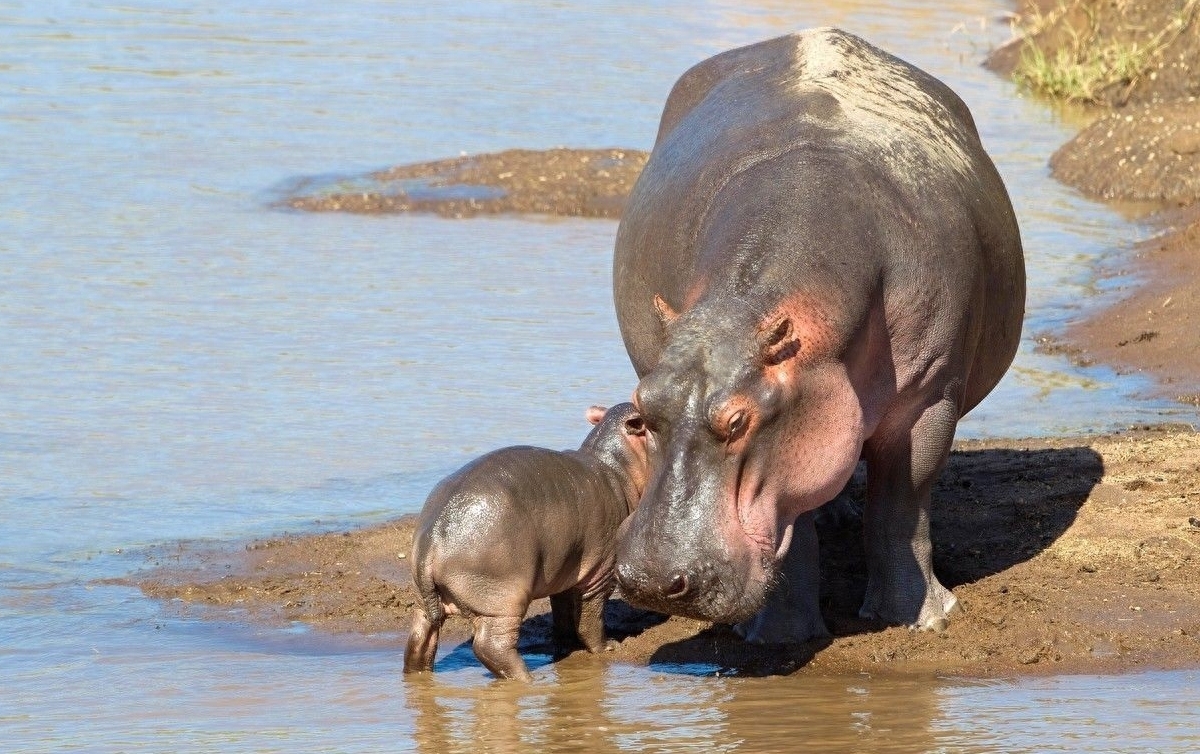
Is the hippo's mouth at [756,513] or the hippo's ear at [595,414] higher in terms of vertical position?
the hippo's mouth at [756,513]

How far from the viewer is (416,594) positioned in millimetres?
5703

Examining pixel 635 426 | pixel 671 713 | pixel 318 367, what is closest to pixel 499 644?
pixel 671 713

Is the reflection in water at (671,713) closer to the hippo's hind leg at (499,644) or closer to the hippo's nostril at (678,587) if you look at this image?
the hippo's hind leg at (499,644)

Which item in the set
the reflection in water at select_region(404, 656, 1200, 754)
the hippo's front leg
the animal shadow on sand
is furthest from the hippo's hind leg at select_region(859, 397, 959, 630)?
the reflection in water at select_region(404, 656, 1200, 754)

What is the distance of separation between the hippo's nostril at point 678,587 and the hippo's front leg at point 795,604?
111cm

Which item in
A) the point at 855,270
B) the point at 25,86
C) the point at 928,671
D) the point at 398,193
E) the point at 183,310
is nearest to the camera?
the point at 855,270

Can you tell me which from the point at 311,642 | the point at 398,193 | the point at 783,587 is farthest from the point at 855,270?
the point at 398,193

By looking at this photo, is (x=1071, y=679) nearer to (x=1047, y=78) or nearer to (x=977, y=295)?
(x=977, y=295)

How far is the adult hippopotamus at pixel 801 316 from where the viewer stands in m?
4.77

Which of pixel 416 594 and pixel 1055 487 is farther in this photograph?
pixel 1055 487

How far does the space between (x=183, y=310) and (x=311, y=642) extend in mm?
5022

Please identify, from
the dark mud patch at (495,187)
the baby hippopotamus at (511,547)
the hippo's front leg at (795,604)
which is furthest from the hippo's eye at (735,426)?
the dark mud patch at (495,187)

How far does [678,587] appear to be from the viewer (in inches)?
186

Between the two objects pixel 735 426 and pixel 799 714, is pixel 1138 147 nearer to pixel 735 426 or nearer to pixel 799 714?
pixel 799 714
